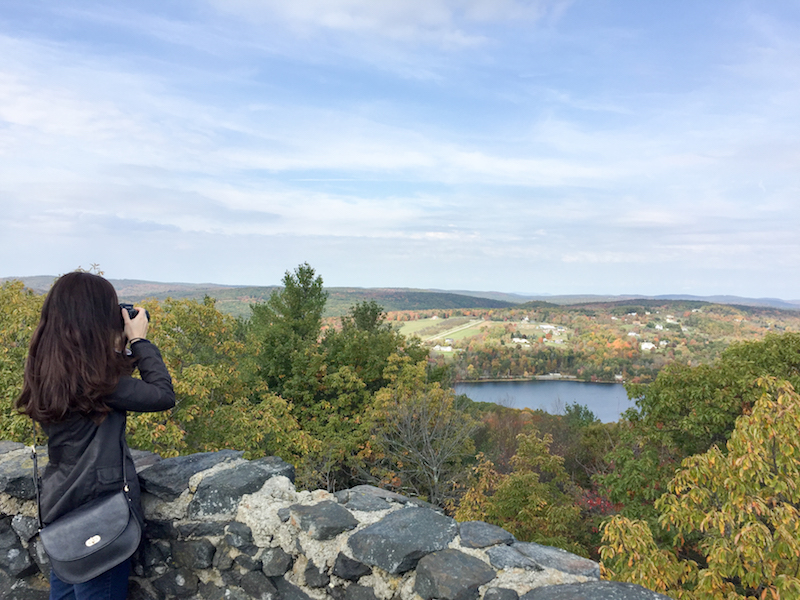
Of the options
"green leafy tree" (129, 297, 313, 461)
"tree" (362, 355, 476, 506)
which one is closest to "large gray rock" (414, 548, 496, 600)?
"green leafy tree" (129, 297, 313, 461)

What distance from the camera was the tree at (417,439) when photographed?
1563 centimetres

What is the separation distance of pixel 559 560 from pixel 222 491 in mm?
1907

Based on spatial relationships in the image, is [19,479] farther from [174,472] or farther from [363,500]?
[363,500]

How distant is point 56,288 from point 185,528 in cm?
156

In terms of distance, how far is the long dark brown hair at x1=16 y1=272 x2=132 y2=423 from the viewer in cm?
196

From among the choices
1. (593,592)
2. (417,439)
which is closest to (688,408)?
(417,439)

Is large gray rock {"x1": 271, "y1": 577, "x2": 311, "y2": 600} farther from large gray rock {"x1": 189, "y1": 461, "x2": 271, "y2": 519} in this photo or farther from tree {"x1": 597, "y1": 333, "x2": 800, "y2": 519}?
tree {"x1": 597, "y1": 333, "x2": 800, "y2": 519}

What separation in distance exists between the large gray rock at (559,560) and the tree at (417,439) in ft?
43.0

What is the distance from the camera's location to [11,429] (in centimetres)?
700

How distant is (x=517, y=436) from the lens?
517 inches

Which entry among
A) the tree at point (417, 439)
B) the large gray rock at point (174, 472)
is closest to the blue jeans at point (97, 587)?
the large gray rock at point (174, 472)

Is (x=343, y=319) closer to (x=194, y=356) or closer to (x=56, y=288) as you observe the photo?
(x=194, y=356)

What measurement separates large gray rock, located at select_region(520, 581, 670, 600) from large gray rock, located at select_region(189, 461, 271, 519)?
5.52 ft

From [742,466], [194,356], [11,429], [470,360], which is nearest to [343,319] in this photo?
[194,356]
